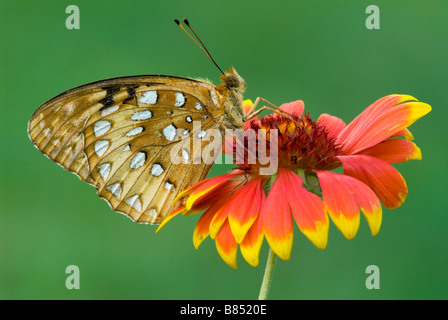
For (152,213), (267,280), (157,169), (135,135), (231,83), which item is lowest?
(267,280)

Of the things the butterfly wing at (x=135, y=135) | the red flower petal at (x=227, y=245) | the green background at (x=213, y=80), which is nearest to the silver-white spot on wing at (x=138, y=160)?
the butterfly wing at (x=135, y=135)

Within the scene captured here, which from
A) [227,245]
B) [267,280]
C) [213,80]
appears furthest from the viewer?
[213,80]

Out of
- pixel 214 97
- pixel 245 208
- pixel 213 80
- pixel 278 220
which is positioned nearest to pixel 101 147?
pixel 214 97

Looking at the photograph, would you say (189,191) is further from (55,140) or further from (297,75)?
(297,75)

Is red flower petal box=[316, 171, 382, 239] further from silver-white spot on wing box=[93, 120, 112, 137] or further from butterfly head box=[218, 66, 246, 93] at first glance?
silver-white spot on wing box=[93, 120, 112, 137]

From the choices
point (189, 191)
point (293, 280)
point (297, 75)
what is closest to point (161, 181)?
point (189, 191)

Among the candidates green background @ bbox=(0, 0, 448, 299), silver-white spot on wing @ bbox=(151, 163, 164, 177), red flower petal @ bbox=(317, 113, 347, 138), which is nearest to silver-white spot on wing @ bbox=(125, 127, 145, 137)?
silver-white spot on wing @ bbox=(151, 163, 164, 177)

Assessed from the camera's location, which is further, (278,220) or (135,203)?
(135,203)

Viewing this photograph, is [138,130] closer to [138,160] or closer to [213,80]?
[138,160]
